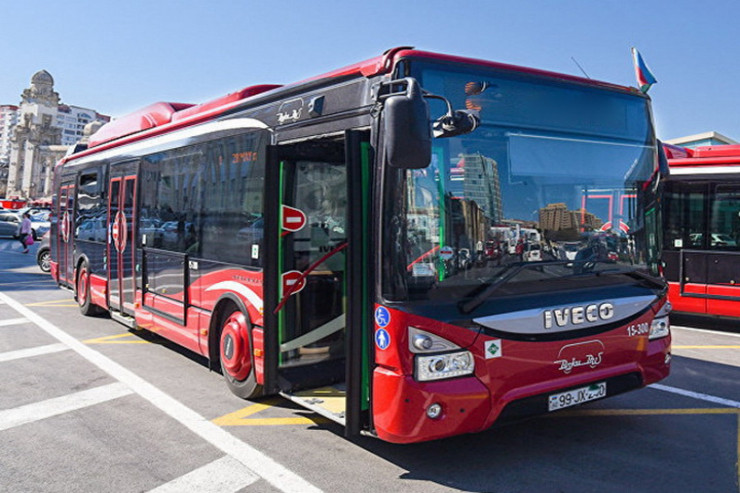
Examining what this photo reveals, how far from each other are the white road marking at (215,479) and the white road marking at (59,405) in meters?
2.02

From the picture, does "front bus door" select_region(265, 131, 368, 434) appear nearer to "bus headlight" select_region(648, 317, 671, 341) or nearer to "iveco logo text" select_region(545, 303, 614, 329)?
"iveco logo text" select_region(545, 303, 614, 329)

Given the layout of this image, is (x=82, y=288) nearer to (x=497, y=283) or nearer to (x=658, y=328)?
(x=497, y=283)

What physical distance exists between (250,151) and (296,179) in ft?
2.73

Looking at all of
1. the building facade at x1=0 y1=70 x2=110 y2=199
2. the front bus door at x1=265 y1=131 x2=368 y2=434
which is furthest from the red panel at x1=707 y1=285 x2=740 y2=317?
the building facade at x1=0 y1=70 x2=110 y2=199

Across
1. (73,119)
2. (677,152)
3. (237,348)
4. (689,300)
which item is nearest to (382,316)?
(237,348)

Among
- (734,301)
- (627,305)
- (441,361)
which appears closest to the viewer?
(441,361)

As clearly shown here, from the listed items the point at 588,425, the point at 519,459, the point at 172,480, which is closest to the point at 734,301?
the point at 588,425

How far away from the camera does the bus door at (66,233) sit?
1165 cm

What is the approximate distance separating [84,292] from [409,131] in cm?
899

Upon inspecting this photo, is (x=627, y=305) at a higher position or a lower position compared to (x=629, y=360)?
higher

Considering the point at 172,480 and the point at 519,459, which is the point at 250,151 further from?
the point at 519,459

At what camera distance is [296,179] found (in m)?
5.25

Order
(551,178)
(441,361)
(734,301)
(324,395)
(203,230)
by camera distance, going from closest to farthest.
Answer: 1. (441,361)
2. (551,178)
3. (324,395)
4. (203,230)
5. (734,301)

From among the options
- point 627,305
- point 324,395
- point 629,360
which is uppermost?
point 627,305
